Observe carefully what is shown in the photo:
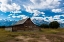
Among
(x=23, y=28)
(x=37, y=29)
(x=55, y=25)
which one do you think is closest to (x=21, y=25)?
(x=23, y=28)

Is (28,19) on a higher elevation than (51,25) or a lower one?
higher

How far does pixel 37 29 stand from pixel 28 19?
7272mm

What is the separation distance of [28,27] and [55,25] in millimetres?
42234

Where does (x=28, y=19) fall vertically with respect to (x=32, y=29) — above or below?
above

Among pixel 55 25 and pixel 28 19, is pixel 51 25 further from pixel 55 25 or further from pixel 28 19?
pixel 28 19

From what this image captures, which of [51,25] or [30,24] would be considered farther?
[51,25]

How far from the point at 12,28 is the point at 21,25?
615 centimetres

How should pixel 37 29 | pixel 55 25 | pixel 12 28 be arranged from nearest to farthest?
pixel 12 28 → pixel 37 29 → pixel 55 25

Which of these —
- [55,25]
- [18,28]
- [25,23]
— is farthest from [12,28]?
[55,25]

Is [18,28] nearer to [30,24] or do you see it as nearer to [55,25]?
[30,24]

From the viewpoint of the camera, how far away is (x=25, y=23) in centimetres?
8269

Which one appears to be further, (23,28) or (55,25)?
(55,25)

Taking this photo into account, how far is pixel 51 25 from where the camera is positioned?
12350cm

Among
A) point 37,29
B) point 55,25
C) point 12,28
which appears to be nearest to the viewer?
point 12,28
